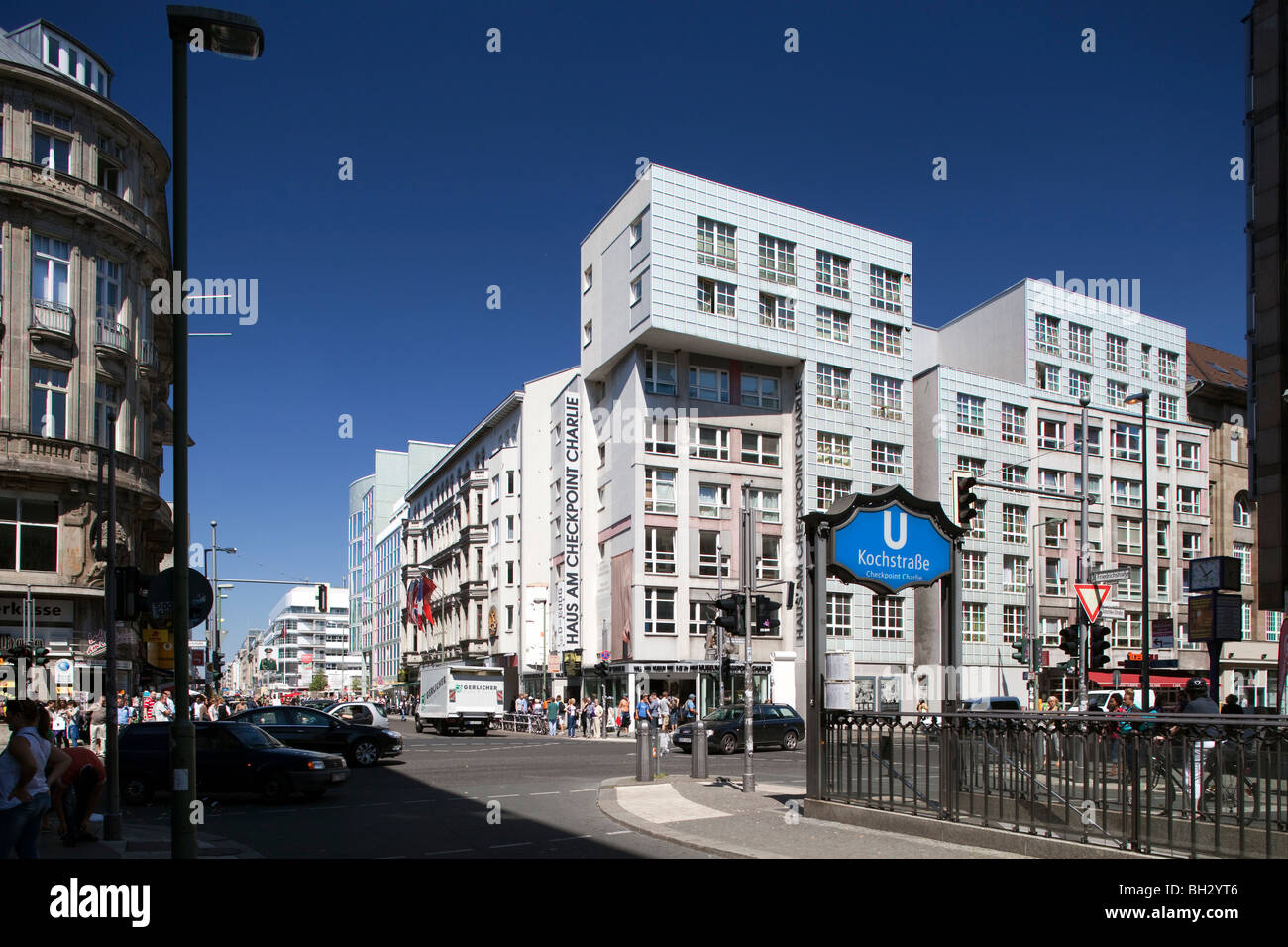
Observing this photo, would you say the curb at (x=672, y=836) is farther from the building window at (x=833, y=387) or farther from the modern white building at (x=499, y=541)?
the modern white building at (x=499, y=541)

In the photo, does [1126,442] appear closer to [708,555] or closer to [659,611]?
[708,555]

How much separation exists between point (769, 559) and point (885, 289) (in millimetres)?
16179

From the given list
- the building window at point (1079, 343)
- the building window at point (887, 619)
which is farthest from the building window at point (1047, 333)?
the building window at point (887, 619)

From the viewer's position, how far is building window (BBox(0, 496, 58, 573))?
31.5 meters

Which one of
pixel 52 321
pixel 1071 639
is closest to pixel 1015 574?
pixel 1071 639

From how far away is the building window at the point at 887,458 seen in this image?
58216 mm

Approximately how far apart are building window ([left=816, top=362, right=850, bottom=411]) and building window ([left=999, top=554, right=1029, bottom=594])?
12.6 m

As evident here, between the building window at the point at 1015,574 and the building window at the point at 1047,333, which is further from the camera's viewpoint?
the building window at the point at 1047,333

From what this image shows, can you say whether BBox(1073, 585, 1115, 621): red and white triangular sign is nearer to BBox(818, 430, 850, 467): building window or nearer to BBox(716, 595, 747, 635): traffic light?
BBox(716, 595, 747, 635): traffic light

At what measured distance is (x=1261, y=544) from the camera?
3128cm

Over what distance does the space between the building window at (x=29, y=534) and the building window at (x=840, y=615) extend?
35.0 metres

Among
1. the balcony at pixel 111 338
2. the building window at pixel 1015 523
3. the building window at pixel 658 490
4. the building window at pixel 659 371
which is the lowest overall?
the building window at pixel 1015 523
